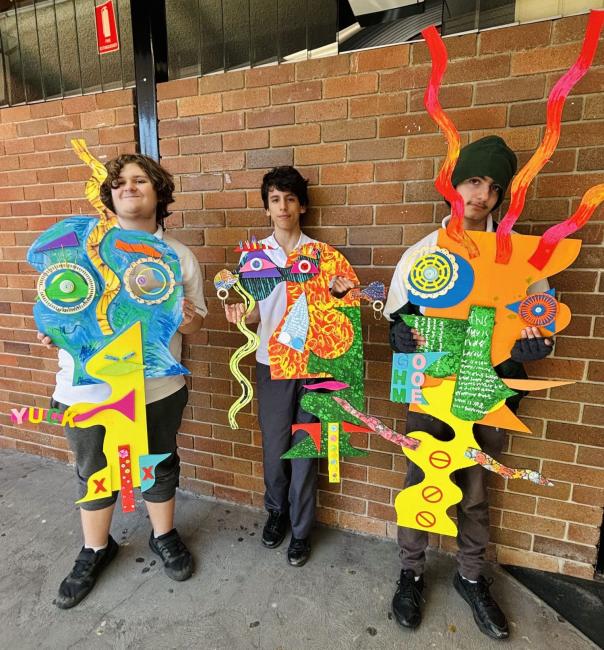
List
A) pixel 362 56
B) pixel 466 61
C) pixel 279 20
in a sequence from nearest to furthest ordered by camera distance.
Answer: pixel 466 61 < pixel 362 56 < pixel 279 20

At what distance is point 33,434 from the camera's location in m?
2.72

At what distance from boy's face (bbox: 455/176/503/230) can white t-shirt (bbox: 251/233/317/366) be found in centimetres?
54

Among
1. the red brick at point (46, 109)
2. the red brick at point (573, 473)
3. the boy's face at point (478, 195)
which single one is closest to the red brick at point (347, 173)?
the boy's face at point (478, 195)

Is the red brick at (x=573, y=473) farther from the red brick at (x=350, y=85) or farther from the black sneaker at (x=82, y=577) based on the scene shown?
the black sneaker at (x=82, y=577)

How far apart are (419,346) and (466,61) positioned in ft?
3.61

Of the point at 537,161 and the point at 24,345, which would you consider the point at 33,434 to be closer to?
the point at 24,345

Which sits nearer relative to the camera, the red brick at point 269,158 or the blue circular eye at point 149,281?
the blue circular eye at point 149,281

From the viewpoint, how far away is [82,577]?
171 cm

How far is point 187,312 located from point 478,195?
1053 mm

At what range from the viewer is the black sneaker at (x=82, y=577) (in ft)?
5.44

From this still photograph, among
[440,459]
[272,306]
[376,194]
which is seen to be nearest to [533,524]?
[440,459]

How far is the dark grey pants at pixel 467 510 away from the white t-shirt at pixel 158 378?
92 cm

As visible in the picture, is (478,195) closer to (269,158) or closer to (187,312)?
(269,158)

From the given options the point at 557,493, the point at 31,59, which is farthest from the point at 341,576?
the point at 31,59
